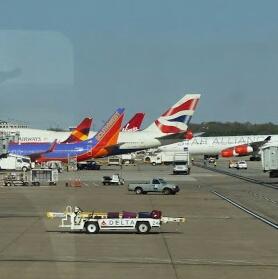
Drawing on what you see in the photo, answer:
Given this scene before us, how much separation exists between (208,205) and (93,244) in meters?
20.2

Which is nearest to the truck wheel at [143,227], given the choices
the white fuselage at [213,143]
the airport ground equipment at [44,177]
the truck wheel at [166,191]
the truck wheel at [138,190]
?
the truck wheel at [138,190]

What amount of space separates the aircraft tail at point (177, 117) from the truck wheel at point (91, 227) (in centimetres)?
9249

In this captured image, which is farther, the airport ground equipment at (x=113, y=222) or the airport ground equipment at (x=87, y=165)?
the airport ground equipment at (x=87, y=165)

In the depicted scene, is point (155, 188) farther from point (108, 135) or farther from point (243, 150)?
point (243, 150)

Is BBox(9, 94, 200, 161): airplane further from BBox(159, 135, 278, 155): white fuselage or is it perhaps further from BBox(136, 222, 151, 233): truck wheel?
BBox(136, 222, 151, 233): truck wheel

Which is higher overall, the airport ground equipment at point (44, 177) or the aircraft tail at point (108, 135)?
the aircraft tail at point (108, 135)

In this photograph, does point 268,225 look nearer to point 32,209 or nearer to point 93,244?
point 93,244

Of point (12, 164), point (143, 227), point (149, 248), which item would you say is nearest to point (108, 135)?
point (12, 164)

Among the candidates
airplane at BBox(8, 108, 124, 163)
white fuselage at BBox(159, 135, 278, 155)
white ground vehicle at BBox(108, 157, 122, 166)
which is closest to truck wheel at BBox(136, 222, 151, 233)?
airplane at BBox(8, 108, 124, 163)

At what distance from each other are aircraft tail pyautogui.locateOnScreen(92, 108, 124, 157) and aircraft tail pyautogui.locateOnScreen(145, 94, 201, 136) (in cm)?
1052

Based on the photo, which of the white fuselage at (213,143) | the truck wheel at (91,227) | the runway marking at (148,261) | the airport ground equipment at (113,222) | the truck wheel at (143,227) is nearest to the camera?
the runway marking at (148,261)

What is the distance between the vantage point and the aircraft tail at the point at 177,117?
117250mm

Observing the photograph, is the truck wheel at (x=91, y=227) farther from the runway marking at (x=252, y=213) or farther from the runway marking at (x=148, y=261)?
the runway marking at (x=252, y=213)

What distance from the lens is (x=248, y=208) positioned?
38.9 metres
